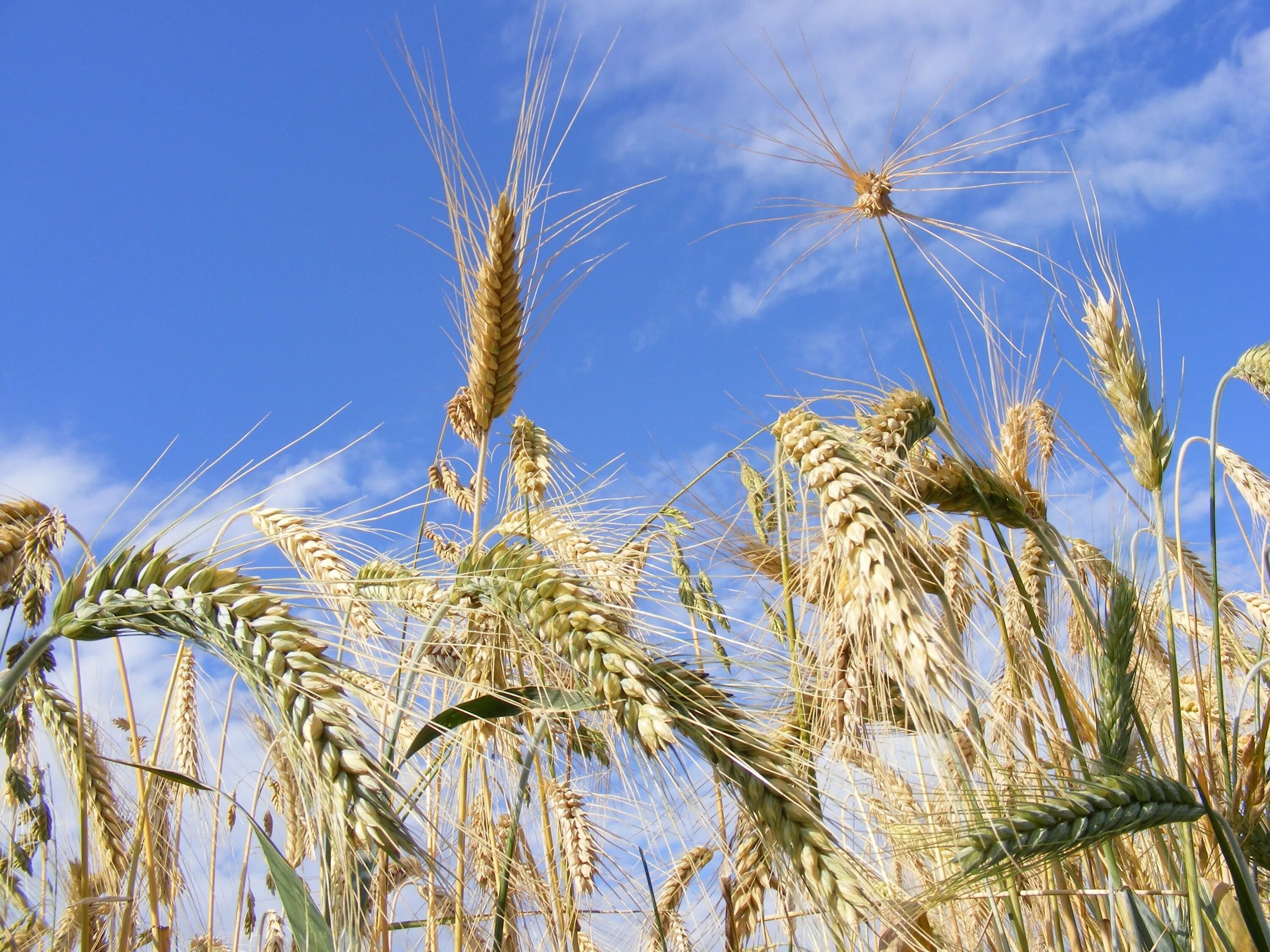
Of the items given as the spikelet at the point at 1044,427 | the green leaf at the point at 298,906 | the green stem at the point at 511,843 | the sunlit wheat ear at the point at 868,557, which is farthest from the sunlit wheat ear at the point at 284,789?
the spikelet at the point at 1044,427

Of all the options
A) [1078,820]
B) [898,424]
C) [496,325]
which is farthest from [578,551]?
[1078,820]

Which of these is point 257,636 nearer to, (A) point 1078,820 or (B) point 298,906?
(B) point 298,906


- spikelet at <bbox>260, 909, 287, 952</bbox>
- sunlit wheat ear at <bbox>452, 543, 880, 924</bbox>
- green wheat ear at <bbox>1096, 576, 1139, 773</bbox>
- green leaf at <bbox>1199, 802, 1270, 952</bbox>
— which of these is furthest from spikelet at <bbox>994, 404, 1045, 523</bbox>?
spikelet at <bbox>260, 909, 287, 952</bbox>

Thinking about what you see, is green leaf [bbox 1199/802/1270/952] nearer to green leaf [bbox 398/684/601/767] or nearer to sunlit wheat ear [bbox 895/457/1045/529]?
sunlit wheat ear [bbox 895/457/1045/529]

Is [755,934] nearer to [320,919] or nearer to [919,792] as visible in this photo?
[919,792]

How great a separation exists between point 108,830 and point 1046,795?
2.68 m

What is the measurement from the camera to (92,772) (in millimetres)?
2709

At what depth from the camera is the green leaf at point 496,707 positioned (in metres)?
1.70

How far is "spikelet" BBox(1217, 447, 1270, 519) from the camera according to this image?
3.75 m

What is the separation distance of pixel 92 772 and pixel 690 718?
2.19 meters

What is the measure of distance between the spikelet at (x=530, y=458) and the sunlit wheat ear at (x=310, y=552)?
0.79 metres

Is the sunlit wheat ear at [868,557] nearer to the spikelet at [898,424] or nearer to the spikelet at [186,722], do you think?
the spikelet at [898,424]

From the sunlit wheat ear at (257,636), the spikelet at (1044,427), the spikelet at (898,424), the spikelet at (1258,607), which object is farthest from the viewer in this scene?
the spikelet at (1258,607)

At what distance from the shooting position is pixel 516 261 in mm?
2742
